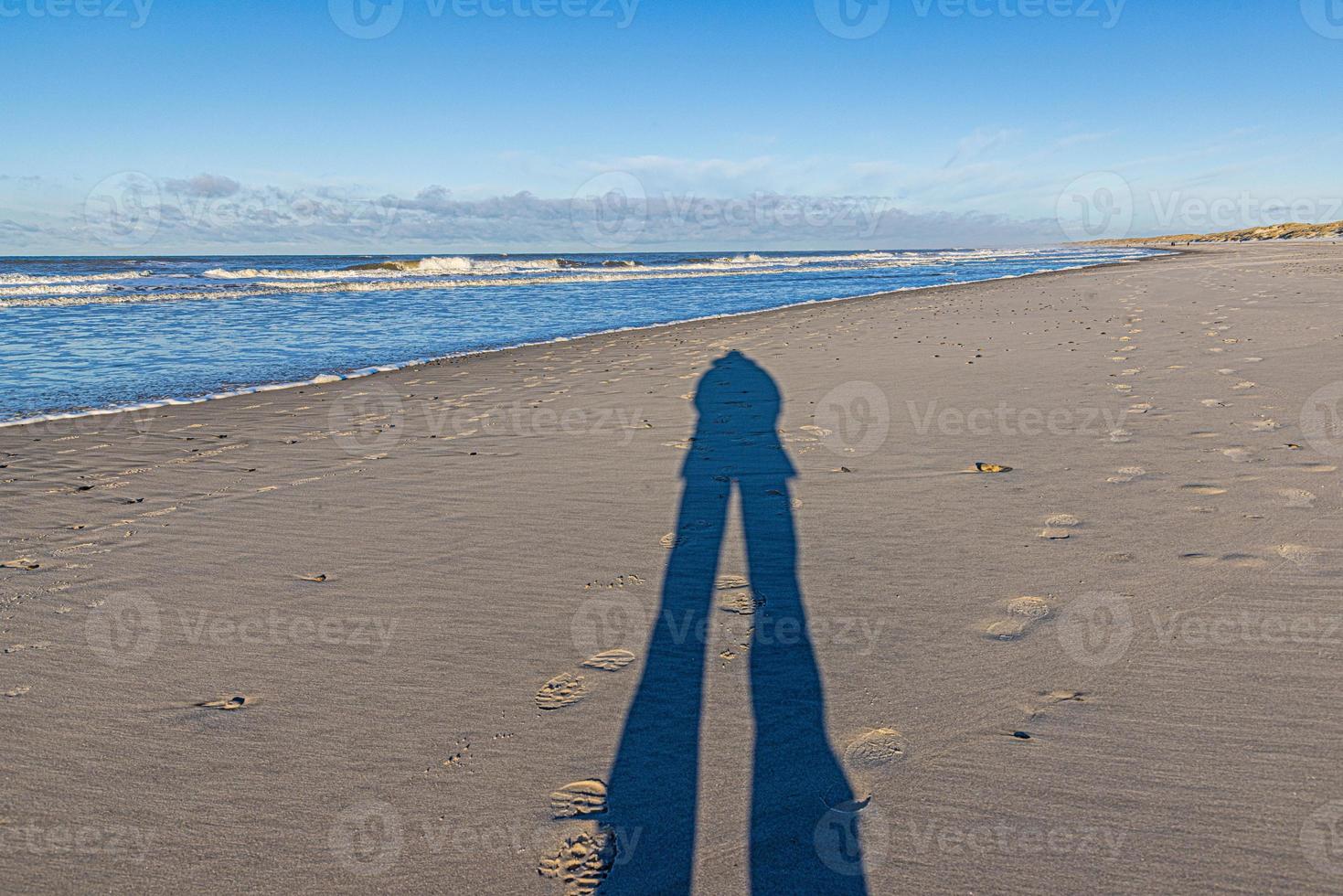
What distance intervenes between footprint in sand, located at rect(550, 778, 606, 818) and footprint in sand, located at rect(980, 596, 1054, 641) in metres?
1.79

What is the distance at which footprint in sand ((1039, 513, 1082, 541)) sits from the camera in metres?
4.32

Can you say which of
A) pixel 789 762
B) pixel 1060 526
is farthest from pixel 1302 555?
pixel 789 762

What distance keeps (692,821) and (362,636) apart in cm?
190

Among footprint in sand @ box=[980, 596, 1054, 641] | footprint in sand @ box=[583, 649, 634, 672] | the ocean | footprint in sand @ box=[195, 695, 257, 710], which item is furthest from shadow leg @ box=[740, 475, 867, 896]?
the ocean

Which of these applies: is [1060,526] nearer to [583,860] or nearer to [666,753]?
[666,753]

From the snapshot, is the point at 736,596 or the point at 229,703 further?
the point at 736,596

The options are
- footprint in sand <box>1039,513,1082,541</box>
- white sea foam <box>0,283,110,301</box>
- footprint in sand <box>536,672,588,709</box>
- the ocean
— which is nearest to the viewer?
footprint in sand <box>536,672,588,709</box>

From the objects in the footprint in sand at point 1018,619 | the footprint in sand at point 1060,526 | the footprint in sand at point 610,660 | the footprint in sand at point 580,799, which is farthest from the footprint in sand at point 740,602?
A: the footprint in sand at point 1060,526

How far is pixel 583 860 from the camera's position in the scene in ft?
7.21

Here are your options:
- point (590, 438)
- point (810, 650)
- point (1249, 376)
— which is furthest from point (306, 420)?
point (1249, 376)

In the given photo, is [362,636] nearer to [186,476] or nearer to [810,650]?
[810,650]

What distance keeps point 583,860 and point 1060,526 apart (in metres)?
3.43

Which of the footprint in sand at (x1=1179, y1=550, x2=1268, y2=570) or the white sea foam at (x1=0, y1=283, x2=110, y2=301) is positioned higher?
the white sea foam at (x1=0, y1=283, x2=110, y2=301)

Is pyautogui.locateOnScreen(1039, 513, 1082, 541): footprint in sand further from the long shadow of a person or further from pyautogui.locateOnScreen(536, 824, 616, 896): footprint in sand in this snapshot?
pyautogui.locateOnScreen(536, 824, 616, 896): footprint in sand
